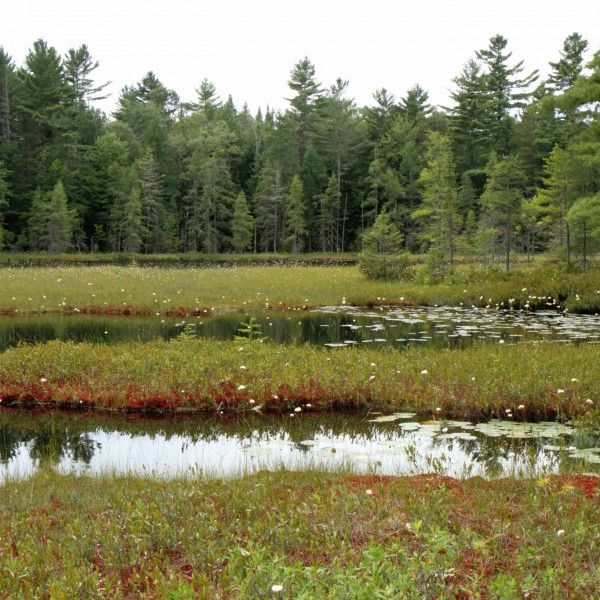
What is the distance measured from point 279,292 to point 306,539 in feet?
86.1

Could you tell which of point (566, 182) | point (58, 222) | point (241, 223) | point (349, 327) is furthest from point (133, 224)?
point (349, 327)

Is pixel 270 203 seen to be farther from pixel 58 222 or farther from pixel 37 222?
pixel 37 222

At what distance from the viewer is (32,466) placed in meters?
9.80

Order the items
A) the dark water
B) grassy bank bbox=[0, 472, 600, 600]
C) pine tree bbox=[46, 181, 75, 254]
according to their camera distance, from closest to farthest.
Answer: grassy bank bbox=[0, 472, 600, 600] → the dark water → pine tree bbox=[46, 181, 75, 254]

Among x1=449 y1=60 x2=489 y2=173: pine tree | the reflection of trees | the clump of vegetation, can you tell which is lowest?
the reflection of trees

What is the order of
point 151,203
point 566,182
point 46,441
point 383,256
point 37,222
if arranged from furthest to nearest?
point 151,203 → point 37,222 → point 383,256 → point 566,182 → point 46,441

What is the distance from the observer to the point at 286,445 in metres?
10.6

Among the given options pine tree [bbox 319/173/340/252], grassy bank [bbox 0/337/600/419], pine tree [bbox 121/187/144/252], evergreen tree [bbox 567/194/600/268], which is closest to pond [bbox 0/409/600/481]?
grassy bank [bbox 0/337/600/419]

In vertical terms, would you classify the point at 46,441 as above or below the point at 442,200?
below

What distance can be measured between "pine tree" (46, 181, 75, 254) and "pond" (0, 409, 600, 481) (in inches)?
2214

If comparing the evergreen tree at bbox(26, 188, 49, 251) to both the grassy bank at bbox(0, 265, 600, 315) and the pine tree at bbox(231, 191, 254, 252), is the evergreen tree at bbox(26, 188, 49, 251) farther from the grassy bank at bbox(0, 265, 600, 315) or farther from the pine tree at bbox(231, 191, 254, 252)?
the grassy bank at bbox(0, 265, 600, 315)

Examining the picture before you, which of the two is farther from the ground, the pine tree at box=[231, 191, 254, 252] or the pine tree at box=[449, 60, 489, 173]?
the pine tree at box=[449, 60, 489, 173]

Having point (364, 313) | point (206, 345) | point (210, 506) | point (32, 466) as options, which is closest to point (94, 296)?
point (364, 313)

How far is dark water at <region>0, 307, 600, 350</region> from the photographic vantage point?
19.1m
